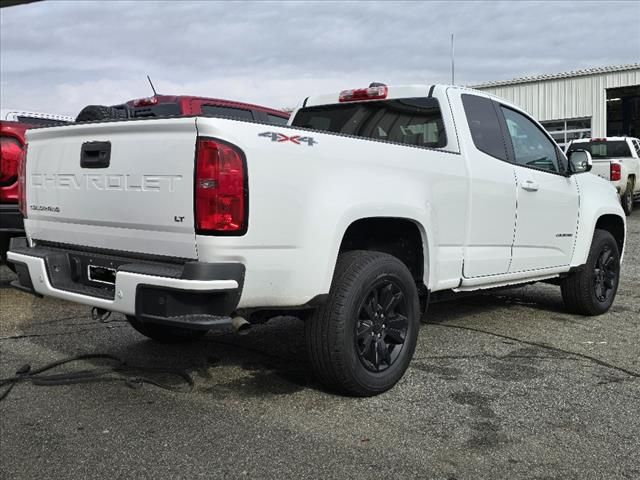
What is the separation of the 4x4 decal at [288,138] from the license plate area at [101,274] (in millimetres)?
1116

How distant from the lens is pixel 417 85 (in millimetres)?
4781

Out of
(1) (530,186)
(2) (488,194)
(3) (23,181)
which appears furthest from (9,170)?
(1) (530,186)

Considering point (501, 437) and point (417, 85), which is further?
point (417, 85)

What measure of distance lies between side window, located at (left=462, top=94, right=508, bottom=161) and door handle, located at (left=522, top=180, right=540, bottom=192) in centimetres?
26

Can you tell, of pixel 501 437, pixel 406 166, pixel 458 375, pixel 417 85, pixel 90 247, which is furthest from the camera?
pixel 417 85

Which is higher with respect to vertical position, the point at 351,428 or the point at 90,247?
the point at 90,247

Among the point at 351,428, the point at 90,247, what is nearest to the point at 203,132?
the point at 90,247

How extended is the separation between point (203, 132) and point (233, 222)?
441 mm

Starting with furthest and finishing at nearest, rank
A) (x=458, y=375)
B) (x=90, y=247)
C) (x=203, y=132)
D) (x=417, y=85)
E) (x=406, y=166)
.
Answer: (x=417, y=85), (x=458, y=375), (x=406, y=166), (x=90, y=247), (x=203, y=132)

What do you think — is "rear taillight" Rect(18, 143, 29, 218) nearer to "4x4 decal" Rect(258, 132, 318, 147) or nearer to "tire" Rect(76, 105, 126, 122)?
"tire" Rect(76, 105, 126, 122)

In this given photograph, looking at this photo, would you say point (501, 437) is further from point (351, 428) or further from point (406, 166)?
point (406, 166)

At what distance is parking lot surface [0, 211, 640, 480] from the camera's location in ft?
9.84

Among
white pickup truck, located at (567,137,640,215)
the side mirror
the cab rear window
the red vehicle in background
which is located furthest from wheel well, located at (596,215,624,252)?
white pickup truck, located at (567,137,640,215)

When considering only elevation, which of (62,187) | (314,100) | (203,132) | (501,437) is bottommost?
(501,437)
